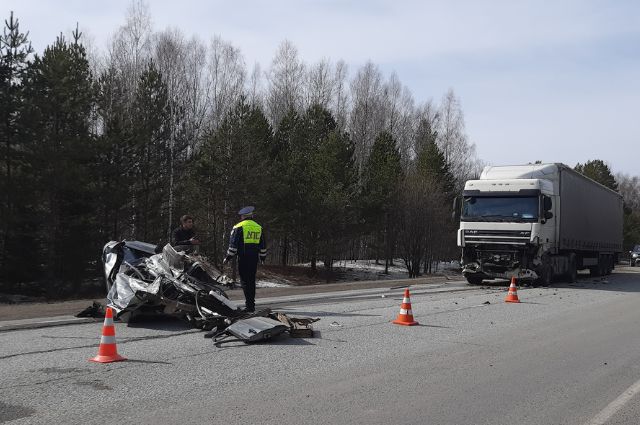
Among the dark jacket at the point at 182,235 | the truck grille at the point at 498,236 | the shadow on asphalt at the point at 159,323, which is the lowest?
the shadow on asphalt at the point at 159,323

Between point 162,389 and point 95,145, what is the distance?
2542 cm

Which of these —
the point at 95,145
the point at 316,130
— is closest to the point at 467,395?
the point at 95,145

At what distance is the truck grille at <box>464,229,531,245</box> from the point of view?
66.1 feet

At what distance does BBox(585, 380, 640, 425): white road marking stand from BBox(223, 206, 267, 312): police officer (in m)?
6.18

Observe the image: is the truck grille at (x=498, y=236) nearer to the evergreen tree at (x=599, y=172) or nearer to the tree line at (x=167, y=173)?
the tree line at (x=167, y=173)

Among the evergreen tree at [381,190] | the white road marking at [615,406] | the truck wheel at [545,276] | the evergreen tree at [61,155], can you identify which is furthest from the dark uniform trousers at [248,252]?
the evergreen tree at [381,190]

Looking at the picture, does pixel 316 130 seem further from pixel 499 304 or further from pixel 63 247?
pixel 499 304

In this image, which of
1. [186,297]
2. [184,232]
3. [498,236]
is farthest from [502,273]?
[186,297]

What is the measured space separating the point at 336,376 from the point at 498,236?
1506 cm

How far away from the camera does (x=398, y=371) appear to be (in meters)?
7.07

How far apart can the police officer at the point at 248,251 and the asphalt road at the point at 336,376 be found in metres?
1.43

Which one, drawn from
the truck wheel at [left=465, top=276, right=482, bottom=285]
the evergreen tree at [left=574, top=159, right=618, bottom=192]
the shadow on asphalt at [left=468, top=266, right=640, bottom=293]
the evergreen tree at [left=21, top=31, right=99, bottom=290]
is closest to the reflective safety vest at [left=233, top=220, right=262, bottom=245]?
the shadow on asphalt at [left=468, top=266, right=640, bottom=293]

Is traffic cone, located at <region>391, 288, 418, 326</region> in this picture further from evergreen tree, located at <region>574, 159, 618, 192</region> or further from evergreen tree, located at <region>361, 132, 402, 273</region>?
evergreen tree, located at <region>574, 159, 618, 192</region>

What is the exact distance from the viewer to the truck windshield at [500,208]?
20219 millimetres
